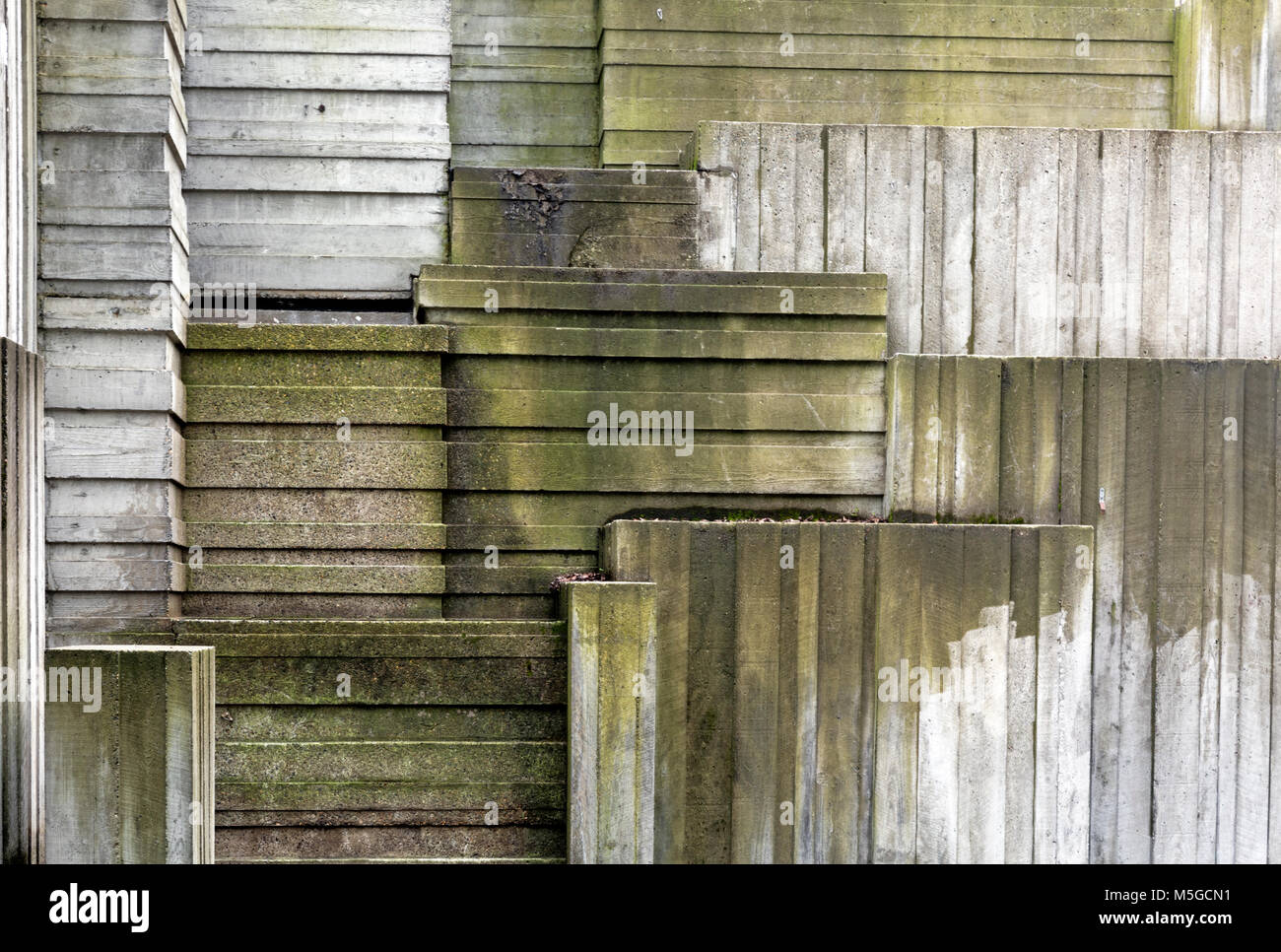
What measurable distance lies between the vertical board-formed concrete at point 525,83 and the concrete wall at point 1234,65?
166 inches

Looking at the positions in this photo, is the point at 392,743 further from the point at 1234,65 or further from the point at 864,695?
the point at 1234,65

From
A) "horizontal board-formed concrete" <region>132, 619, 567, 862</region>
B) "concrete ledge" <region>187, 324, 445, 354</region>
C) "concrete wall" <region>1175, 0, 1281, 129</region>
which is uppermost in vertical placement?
"concrete wall" <region>1175, 0, 1281, 129</region>

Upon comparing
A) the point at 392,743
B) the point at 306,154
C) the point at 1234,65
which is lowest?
the point at 392,743

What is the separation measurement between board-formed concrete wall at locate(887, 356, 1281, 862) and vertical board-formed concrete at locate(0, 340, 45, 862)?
4.74 metres

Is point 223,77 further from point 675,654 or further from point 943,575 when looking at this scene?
point 943,575

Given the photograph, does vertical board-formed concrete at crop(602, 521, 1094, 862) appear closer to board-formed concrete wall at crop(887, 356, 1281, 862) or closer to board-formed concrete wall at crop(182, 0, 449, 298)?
board-formed concrete wall at crop(887, 356, 1281, 862)

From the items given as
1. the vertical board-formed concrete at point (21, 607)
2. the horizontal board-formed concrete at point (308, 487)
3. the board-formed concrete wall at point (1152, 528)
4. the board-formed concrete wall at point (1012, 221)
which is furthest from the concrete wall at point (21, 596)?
the board-formed concrete wall at point (1152, 528)

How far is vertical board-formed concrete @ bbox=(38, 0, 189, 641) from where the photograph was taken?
8016 mm

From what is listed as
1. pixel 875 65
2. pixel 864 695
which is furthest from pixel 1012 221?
pixel 864 695

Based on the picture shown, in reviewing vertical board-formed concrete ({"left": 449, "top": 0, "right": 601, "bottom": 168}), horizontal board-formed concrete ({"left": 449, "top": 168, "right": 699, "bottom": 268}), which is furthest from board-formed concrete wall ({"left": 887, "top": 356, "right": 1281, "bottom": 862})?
vertical board-formed concrete ({"left": 449, "top": 0, "right": 601, "bottom": 168})

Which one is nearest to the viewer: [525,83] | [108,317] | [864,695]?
[864,695]

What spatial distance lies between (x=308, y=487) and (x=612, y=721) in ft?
7.85

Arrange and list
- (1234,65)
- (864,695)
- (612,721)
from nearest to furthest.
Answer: (612,721) → (864,695) → (1234,65)

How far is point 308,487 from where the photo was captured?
27.3 ft
